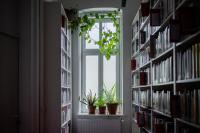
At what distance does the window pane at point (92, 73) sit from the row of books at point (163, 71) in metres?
3.23

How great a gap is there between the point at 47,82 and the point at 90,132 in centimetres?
190

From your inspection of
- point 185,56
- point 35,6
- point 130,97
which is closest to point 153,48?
point 185,56

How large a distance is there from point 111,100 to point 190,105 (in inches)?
173

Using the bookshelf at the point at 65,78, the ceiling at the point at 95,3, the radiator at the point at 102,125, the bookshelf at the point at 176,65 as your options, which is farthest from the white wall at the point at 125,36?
the bookshelf at the point at 176,65

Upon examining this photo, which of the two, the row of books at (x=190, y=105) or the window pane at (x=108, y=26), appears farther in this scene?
the window pane at (x=108, y=26)

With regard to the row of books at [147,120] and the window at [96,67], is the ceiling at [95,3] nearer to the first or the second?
the window at [96,67]

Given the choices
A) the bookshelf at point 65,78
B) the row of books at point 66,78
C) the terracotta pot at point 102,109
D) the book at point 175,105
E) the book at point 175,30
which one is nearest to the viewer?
the book at point 175,30

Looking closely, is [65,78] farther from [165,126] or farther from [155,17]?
[165,126]

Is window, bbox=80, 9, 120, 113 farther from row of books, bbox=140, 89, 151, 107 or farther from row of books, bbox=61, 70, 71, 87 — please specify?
row of books, bbox=140, 89, 151, 107

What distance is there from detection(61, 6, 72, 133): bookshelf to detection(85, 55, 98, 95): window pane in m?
0.68

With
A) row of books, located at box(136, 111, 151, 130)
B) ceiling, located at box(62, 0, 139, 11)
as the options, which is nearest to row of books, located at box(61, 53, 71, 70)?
ceiling, located at box(62, 0, 139, 11)

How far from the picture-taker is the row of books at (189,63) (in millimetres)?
2436

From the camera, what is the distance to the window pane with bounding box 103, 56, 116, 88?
726 cm

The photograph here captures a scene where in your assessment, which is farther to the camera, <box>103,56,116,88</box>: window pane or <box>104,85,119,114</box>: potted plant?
<box>103,56,116,88</box>: window pane
